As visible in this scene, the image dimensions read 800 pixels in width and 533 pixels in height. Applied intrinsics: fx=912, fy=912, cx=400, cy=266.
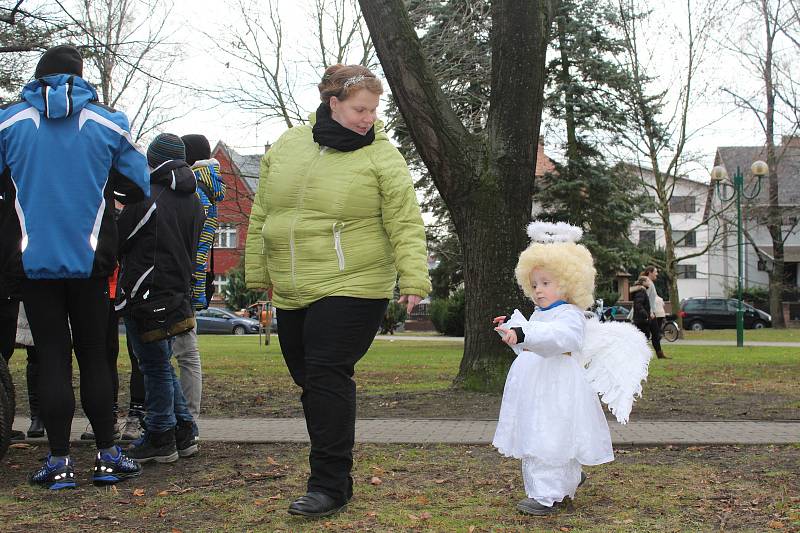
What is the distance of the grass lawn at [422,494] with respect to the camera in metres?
4.14

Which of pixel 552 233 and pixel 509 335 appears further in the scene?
pixel 552 233

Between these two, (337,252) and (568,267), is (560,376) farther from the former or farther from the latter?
(337,252)

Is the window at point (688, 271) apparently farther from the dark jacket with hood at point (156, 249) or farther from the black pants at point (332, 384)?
the black pants at point (332, 384)

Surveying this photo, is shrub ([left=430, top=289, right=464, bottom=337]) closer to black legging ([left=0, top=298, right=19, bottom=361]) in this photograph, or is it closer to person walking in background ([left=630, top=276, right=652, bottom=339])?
person walking in background ([left=630, top=276, right=652, bottom=339])

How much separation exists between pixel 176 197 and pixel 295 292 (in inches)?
64.7

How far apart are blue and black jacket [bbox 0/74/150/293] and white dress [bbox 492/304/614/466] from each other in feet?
7.32

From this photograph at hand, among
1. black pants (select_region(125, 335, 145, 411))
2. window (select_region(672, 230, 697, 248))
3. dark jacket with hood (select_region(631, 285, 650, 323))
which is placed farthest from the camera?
window (select_region(672, 230, 697, 248))

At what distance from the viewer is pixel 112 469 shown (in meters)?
4.96

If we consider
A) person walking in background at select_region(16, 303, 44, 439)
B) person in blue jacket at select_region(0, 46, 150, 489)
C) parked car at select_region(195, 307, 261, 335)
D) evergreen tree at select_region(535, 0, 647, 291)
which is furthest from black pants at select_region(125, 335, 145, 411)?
parked car at select_region(195, 307, 261, 335)

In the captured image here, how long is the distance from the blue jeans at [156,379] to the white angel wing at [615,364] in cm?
248

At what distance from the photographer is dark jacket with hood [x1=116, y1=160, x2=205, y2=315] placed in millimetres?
5375

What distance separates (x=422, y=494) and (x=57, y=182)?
2477 mm

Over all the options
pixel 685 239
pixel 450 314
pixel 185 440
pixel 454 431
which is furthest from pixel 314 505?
pixel 685 239

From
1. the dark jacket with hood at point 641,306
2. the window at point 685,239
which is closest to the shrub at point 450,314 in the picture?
the window at point 685,239
